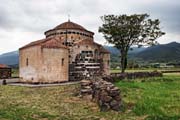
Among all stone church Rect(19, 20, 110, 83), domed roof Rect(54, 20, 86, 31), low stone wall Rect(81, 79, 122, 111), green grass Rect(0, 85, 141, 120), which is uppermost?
domed roof Rect(54, 20, 86, 31)

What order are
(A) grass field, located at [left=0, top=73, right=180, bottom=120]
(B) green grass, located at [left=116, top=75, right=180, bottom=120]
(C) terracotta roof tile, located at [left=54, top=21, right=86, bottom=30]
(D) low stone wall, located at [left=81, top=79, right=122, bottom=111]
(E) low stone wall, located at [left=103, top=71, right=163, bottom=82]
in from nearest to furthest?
(B) green grass, located at [left=116, top=75, right=180, bottom=120]
(A) grass field, located at [left=0, top=73, right=180, bottom=120]
(D) low stone wall, located at [left=81, top=79, right=122, bottom=111]
(E) low stone wall, located at [left=103, top=71, right=163, bottom=82]
(C) terracotta roof tile, located at [left=54, top=21, right=86, bottom=30]

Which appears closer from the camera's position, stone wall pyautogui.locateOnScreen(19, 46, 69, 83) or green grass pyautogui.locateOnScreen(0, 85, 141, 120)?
green grass pyautogui.locateOnScreen(0, 85, 141, 120)

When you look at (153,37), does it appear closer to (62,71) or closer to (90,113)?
(62,71)

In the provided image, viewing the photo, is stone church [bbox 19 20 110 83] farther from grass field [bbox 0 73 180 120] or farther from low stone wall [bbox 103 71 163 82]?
grass field [bbox 0 73 180 120]

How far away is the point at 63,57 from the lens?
44.9 metres

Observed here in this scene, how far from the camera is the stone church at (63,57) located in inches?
1693

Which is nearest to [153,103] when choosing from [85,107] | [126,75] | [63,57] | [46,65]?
[85,107]

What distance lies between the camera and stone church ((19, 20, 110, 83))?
43.0 metres

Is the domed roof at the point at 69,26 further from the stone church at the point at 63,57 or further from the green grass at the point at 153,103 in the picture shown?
the green grass at the point at 153,103

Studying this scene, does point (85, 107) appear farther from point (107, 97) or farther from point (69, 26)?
point (69, 26)

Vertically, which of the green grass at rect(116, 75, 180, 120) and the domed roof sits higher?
the domed roof

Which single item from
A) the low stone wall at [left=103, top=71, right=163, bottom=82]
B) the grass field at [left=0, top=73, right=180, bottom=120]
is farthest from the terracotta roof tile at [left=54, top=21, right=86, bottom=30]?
the grass field at [left=0, top=73, right=180, bottom=120]

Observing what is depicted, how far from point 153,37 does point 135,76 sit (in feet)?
53.1

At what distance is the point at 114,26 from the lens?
52.3 meters
